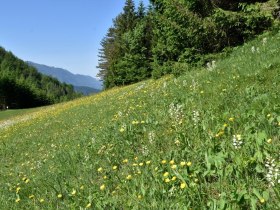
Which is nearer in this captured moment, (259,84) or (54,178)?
(54,178)

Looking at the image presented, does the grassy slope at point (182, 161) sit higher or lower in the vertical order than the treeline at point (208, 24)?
lower

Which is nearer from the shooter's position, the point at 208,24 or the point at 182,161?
the point at 182,161

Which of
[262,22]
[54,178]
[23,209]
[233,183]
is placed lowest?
[23,209]

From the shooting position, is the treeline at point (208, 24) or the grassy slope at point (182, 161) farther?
the treeline at point (208, 24)

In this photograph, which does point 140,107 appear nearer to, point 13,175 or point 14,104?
point 13,175

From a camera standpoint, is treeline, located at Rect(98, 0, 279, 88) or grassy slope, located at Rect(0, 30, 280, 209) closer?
grassy slope, located at Rect(0, 30, 280, 209)

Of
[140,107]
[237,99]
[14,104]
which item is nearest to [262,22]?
[140,107]

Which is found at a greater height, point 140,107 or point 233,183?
point 140,107

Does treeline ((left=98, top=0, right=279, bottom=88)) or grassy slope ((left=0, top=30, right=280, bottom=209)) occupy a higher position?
treeline ((left=98, top=0, right=279, bottom=88))

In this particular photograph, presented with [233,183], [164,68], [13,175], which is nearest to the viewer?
[233,183]

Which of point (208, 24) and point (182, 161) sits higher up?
point (208, 24)

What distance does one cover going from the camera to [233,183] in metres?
4.16

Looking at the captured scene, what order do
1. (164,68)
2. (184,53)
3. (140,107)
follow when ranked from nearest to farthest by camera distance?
(140,107) < (184,53) < (164,68)

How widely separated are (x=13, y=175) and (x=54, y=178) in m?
2.54
